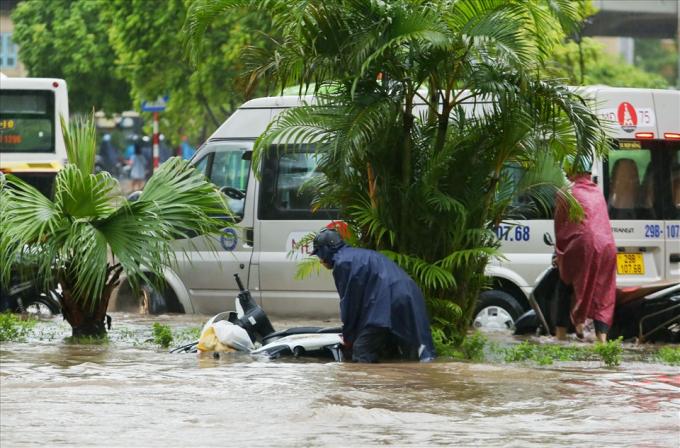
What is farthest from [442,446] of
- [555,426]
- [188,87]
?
[188,87]

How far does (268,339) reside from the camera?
1193 cm

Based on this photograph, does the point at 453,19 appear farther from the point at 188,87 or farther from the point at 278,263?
the point at 188,87

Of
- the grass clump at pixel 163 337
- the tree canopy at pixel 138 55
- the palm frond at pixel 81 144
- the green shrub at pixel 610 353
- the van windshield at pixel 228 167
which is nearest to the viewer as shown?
the green shrub at pixel 610 353

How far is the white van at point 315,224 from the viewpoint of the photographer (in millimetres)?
14680

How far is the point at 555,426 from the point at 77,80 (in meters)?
36.4

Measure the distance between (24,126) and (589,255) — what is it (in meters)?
11.5

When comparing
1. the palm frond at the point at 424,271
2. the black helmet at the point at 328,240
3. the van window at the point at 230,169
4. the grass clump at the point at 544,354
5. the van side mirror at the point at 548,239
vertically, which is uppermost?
the van window at the point at 230,169

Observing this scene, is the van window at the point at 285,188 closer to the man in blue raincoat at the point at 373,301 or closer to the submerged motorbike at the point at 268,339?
the submerged motorbike at the point at 268,339

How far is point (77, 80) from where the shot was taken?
43375 millimetres

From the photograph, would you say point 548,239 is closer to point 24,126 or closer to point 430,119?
point 430,119

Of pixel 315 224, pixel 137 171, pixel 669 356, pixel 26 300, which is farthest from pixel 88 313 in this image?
pixel 137 171

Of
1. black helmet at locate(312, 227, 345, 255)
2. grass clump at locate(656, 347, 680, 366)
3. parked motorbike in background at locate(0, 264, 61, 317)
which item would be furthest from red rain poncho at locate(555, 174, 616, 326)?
parked motorbike in background at locate(0, 264, 61, 317)

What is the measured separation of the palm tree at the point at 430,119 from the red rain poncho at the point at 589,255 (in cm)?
149

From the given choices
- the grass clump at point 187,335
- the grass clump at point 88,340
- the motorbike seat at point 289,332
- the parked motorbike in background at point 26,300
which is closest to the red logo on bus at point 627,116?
the motorbike seat at point 289,332
